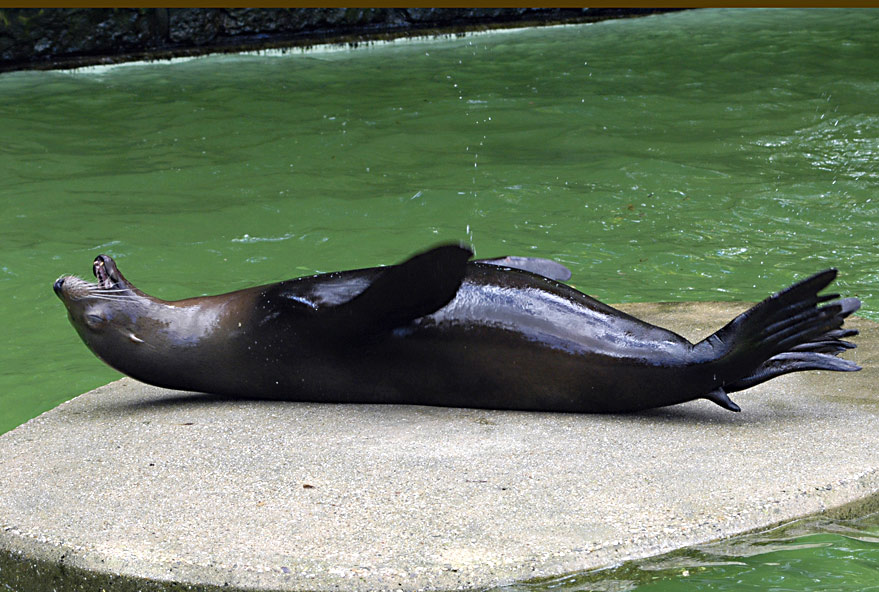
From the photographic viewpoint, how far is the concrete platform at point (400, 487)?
10.5ft

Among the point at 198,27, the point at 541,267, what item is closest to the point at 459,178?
the point at 541,267

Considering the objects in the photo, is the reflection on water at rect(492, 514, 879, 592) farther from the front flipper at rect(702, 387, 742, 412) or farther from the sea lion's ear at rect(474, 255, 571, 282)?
the sea lion's ear at rect(474, 255, 571, 282)

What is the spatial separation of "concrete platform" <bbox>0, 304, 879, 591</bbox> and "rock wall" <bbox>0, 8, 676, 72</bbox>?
12996mm

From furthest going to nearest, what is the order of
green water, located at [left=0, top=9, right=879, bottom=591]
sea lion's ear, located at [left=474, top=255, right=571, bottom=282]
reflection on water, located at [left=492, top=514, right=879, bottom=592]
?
green water, located at [left=0, top=9, right=879, bottom=591] → sea lion's ear, located at [left=474, top=255, right=571, bottom=282] → reflection on water, located at [left=492, top=514, right=879, bottom=592]

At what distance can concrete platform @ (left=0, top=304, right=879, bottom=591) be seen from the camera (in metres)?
3.19

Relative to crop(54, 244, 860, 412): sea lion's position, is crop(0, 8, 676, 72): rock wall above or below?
above

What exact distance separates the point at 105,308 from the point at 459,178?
16.3ft

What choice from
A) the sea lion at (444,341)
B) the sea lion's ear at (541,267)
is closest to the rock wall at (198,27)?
the sea lion at (444,341)

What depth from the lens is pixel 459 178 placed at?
9234 millimetres

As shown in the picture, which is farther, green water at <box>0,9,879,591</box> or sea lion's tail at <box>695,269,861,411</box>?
green water at <box>0,9,879,591</box>

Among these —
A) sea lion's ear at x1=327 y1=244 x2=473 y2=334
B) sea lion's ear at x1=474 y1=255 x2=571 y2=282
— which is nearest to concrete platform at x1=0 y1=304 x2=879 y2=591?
sea lion's ear at x1=327 y1=244 x2=473 y2=334

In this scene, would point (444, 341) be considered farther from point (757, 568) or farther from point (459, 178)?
point (459, 178)

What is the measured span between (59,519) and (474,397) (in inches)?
63.1

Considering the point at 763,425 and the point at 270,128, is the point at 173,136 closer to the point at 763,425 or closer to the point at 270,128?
the point at 270,128
